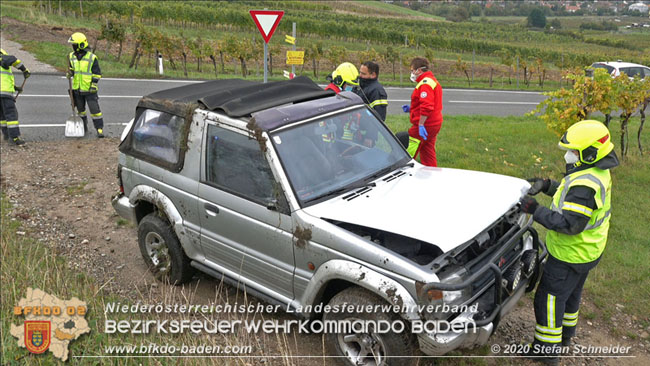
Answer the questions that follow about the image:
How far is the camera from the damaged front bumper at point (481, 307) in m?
3.24

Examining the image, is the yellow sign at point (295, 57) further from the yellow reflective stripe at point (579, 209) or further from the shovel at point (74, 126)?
the yellow reflective stripe at point (579, 209)

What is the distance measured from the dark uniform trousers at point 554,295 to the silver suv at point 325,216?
0.46 ft

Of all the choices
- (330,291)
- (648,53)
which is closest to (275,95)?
(330,291)

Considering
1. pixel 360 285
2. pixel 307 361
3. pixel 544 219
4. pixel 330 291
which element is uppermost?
pixel 544 219

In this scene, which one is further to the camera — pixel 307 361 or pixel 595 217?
pixel 307 361

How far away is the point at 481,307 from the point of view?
354 centimetres

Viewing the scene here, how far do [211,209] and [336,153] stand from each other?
1.21 m

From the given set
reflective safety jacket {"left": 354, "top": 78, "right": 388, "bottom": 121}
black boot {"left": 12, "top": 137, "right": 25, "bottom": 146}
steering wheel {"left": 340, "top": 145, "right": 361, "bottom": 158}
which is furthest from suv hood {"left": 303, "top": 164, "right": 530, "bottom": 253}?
black boot {"left": 12, "top": 137, "right": 25, "bottom": 146}

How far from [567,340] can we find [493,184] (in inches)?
58.5

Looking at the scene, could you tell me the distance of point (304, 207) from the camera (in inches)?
150

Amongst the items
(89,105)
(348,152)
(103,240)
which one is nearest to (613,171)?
(348,152)

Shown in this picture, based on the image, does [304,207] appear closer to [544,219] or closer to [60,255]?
[544,219]

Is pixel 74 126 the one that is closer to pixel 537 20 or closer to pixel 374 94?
pixel 374 94

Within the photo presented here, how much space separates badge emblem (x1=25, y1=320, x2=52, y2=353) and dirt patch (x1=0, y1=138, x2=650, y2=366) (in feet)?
2.09
